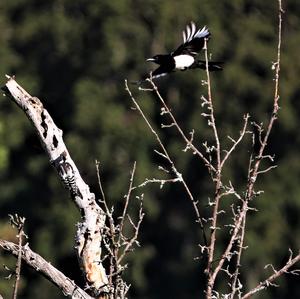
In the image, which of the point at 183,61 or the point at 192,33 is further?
the point at 192,33

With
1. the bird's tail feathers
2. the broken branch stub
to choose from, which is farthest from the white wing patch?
the broken branch stub

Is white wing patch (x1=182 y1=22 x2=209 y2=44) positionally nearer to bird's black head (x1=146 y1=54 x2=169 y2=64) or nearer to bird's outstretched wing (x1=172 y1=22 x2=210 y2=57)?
bird's outstretched wing (x1=172 y1=22 x2=210 y2=57)

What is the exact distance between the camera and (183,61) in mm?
7012

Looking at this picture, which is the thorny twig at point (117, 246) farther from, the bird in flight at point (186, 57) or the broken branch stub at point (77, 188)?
the bird in flight at point (186, 57)

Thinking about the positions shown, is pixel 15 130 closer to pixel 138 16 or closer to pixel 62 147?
pixel 138 16

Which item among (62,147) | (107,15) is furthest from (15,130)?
(62,147)

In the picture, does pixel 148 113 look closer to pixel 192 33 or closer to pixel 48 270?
pixel 192 33

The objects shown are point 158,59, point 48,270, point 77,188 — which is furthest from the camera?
point 158,59

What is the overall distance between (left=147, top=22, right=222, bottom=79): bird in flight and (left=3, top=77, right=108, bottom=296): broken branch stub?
3.26ft

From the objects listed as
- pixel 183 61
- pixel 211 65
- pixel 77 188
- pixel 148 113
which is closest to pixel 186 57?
pixel 183 61

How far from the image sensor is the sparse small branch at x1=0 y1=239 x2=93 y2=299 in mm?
5777

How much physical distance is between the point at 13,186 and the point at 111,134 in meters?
2.62

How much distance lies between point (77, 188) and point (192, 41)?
1245 mm

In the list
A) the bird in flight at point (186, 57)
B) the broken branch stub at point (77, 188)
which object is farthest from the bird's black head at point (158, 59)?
the broken branch stub at point (77, 188)
